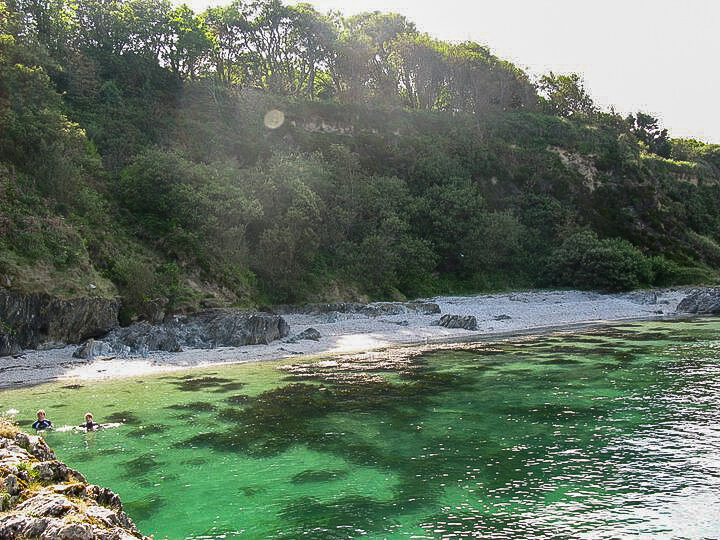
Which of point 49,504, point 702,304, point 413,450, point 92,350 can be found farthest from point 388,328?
point 49,504

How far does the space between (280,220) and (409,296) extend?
17.5 metres

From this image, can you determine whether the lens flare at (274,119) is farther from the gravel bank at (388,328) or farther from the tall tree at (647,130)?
the tall tree at (647,130)

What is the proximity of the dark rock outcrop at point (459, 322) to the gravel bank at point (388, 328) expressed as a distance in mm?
757

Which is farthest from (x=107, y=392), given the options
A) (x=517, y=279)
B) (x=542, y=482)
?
(x=517, y=279)

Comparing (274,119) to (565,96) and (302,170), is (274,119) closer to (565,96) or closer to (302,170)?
(302,170)

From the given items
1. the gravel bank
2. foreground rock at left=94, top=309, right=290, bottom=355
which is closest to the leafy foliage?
foreground rock at left=94, top=309, right=290, bottom=355

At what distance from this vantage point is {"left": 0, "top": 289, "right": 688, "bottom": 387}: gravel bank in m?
31.7

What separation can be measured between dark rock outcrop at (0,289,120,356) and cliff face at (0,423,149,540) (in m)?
25.3

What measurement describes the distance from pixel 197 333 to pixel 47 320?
9.18 meters

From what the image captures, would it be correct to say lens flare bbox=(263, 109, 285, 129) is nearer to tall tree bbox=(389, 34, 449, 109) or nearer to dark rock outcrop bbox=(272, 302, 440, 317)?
tall tree bbox=(389, 34, 449, 109)

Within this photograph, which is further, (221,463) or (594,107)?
(594,107)

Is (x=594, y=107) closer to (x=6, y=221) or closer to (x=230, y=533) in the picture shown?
(x=6, y=221)

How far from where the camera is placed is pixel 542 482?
15.2 metres

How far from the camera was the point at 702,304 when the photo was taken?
57.0 m
